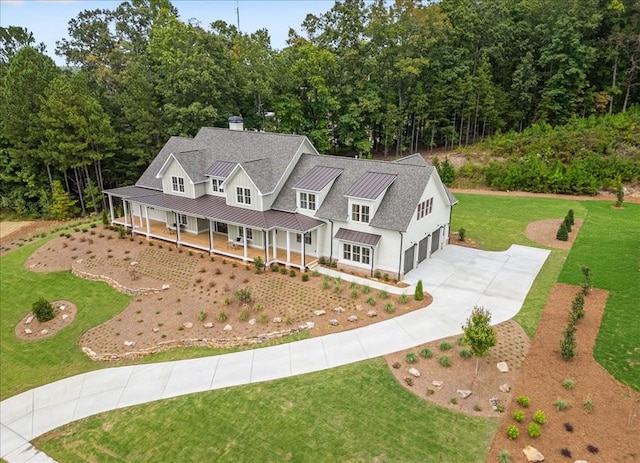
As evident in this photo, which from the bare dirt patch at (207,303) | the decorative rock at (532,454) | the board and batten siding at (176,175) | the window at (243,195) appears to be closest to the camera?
the decorative rock at (532,454)

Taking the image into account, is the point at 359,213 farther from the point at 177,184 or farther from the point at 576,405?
the point at 177,184

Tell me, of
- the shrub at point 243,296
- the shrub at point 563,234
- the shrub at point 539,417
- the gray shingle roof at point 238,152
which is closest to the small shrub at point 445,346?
the shrub at point 539,417

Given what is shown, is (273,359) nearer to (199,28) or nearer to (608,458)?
(608,458)

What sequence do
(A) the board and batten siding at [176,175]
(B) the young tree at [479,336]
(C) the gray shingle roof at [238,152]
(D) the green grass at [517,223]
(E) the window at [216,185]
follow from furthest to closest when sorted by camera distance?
(A) the board and batten siding at [176,175] < (E) the window at [216,185] < (C) the gray shingle roof at [238,152] < (D) the green grass at [517,223] < (B) the young tree at [479,336]

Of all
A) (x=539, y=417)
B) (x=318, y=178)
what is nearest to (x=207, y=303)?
(x=318, y=178)

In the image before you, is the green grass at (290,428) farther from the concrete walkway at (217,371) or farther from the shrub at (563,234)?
the shrub at (563,234)

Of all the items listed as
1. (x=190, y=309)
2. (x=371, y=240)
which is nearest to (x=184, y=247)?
(x=190, y=309)

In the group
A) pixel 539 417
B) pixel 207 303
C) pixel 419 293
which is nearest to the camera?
pixel 539 417
